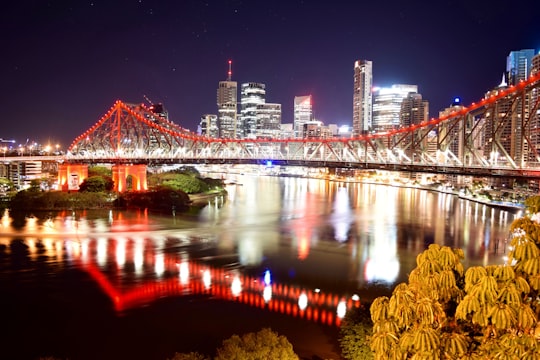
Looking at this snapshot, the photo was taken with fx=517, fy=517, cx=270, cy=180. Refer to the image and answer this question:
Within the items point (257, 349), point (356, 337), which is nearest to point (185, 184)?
point (356, 337)

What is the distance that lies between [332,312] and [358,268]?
379 centimetres

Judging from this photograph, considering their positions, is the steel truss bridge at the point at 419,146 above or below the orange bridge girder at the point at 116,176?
above

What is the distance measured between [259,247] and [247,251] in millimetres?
778

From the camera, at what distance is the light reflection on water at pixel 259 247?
1173cm

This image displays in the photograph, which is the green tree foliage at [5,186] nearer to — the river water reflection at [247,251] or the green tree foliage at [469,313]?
the river water reflection at [247,251]

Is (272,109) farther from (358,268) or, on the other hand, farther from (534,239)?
(534,239)

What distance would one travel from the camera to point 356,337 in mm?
7773

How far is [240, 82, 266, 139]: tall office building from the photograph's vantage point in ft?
332

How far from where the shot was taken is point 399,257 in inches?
610

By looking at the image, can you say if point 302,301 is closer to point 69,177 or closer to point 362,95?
point 69,177

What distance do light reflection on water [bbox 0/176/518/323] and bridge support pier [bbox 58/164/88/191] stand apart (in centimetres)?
824

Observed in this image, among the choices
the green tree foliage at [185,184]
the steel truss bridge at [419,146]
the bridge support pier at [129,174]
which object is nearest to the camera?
the steel truss bridge at [419,146]

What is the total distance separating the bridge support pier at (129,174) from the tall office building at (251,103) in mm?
69865

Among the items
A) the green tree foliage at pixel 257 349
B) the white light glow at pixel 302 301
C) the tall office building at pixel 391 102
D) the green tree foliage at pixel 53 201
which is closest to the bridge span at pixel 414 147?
the green tree foliage at pixel 53 201
